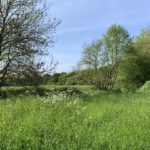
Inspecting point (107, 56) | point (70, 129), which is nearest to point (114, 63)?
point (107, 56)

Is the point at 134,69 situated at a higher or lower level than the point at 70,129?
higher

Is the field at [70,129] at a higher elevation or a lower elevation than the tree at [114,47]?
lower

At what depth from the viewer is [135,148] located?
28.7ft

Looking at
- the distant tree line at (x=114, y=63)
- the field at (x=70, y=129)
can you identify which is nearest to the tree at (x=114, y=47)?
the distant tree line at (x=114, y=63)

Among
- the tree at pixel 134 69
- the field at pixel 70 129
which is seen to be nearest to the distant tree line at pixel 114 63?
the tree at pixel 134 69

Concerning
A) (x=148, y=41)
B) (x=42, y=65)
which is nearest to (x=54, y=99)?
(x=42, y=65)

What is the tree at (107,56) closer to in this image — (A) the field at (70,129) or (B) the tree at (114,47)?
(B) the tree at (114,47)

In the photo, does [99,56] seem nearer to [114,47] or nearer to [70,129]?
[114,47]

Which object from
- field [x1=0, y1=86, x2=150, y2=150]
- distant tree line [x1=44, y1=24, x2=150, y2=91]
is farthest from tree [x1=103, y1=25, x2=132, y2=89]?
field [x1=0, y1=86, x2=150, y2=150]

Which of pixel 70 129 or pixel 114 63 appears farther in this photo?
pixel 114 63

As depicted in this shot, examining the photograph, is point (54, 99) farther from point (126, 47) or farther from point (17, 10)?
point (126, 47)

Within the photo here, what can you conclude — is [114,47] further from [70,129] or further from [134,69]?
[70,129]

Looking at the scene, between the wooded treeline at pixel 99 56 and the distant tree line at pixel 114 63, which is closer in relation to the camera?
the wooded treeline at pixel 99 56

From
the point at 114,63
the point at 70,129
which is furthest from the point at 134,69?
the point at 70,129
